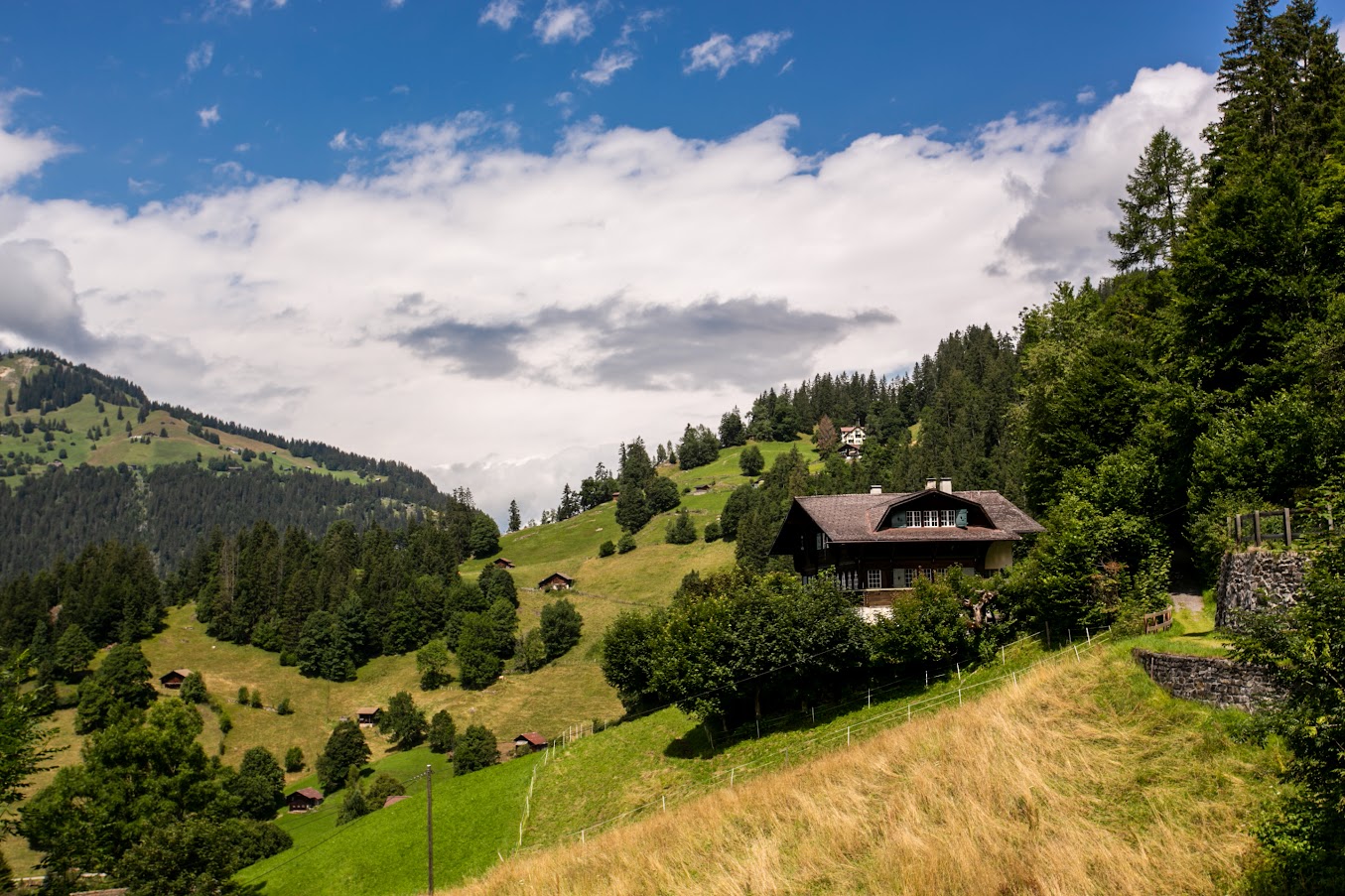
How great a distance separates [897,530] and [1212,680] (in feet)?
91.5

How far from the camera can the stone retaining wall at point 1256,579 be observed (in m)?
23.2

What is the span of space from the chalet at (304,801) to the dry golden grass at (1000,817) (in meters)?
73.6

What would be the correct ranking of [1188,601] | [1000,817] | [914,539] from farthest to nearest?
[914,539]
[1188,601]
[1000,817]

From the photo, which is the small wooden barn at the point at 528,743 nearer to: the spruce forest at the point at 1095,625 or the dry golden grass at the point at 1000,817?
the spruce forest at the point at 1095,625

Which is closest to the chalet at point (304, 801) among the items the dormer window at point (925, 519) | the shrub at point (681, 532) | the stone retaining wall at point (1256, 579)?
the dormer window at point (925, 519)

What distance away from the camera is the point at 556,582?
15325 cm

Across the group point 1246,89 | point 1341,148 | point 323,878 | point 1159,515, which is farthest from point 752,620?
point 1246,89

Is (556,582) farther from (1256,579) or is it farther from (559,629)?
(1256,579)

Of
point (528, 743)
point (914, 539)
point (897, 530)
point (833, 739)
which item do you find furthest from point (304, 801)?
point (914, 539)

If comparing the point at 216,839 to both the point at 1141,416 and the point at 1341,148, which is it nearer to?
the point at 1141,416

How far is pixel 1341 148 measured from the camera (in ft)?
132

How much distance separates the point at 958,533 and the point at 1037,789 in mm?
31382

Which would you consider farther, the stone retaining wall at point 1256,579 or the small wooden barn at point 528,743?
the small wooden barn at point 528,743

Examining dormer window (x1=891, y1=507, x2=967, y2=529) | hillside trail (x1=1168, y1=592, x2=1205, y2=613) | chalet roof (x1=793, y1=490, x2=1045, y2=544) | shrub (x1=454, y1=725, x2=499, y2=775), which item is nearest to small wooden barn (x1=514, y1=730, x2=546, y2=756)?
shrub (x1=454, y1=725, x2=499, y2=775)
